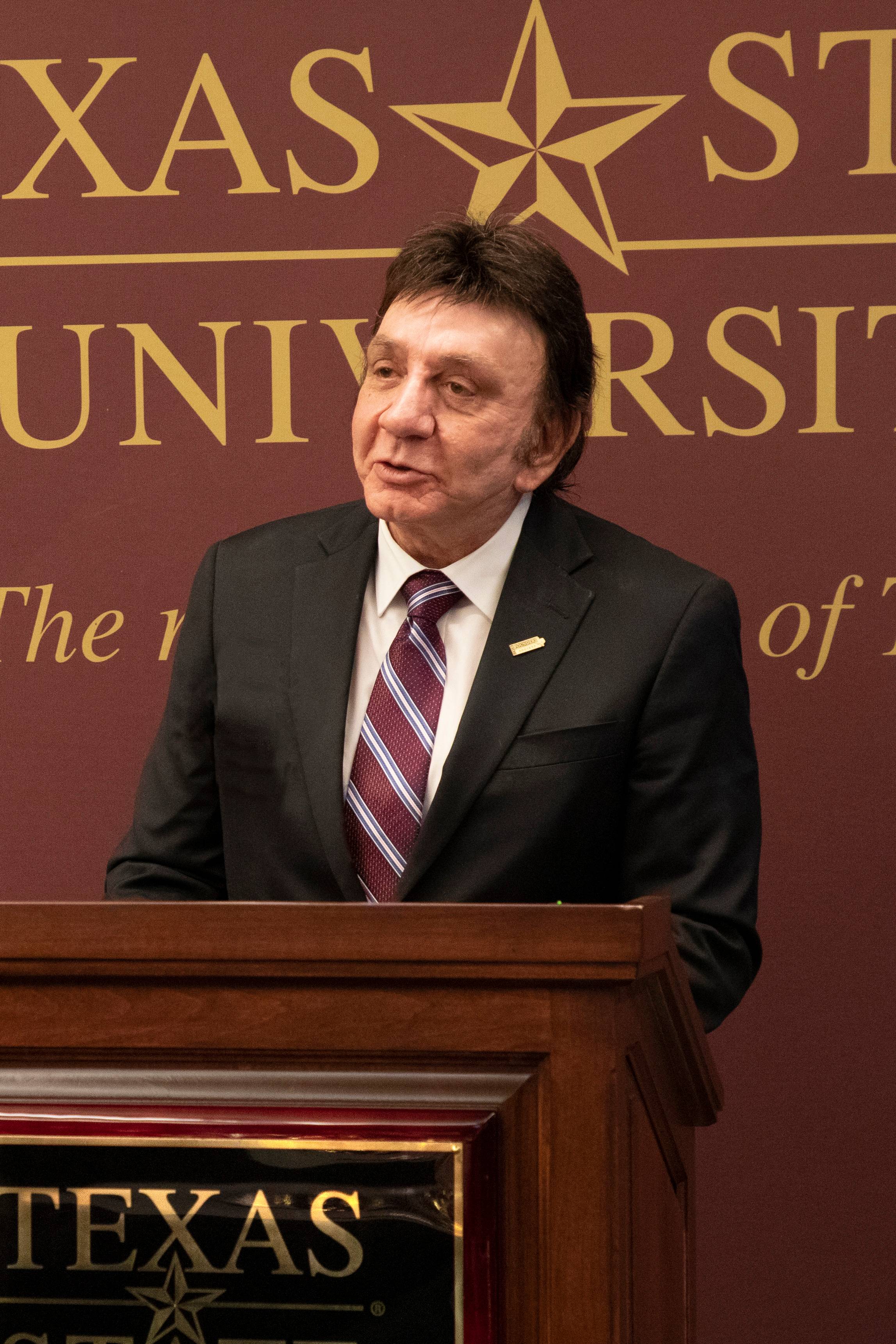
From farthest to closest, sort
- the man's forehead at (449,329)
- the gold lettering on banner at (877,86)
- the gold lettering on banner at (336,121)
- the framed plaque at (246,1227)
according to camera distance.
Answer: the gold lettering on banner at (336,121), the gold lettering on banner at (877,86), the man's forehead at (449,329), the framed plaque at (246,1227)

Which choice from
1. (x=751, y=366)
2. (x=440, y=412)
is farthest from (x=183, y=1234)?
(x=751, y=366)

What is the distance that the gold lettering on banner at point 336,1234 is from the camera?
0.95 meters

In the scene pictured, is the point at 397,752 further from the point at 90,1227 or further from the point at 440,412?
the point at 90,1227

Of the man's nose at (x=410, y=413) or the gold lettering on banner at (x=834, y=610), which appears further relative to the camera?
the gold lettering on banner at (x=834, y=610)

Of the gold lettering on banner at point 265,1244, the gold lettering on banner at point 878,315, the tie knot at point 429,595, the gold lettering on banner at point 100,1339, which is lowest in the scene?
the gold lettering on banner at point 100,1339

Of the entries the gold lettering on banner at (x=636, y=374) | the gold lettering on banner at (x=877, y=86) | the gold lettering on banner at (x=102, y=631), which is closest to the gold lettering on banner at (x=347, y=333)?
the gold lettering on banner at (x=636, y=374)

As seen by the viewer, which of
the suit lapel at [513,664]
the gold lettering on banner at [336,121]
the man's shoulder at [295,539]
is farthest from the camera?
the gold lettering on banner at [336,121]

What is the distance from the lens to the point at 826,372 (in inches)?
97.5

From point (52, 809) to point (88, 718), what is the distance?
6.0 inches

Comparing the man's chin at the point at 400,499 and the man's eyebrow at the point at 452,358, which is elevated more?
the man's eyebrow at the point at 452,358

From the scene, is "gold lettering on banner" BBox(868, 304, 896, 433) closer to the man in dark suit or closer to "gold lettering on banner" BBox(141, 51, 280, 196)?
the man in dark suit

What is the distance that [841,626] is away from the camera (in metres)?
2.48

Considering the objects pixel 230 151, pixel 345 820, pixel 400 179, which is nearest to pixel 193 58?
pixel 230 151

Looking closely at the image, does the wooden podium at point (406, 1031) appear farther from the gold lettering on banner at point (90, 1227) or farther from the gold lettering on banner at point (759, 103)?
the gold lettering on banner at point (759, 103)
